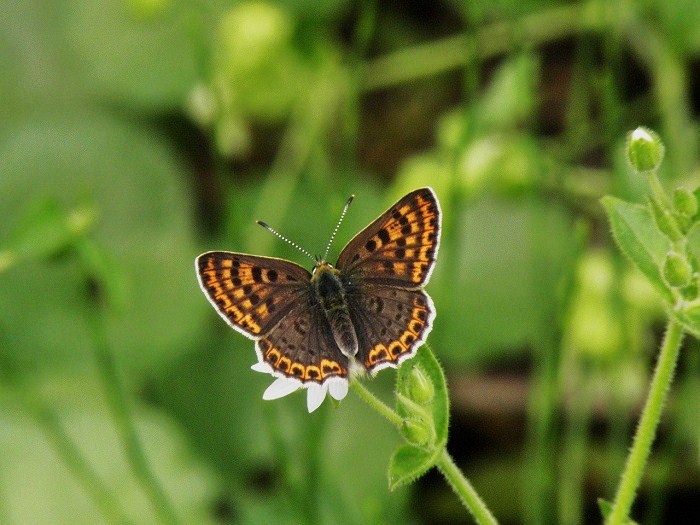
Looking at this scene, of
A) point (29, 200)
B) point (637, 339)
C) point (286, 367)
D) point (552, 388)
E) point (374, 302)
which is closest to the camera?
point (286, 367)

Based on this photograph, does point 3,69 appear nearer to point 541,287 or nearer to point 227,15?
point 227,15

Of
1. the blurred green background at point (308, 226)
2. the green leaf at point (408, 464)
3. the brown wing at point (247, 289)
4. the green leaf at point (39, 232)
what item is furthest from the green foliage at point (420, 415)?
the green leaf at point (39, 232)

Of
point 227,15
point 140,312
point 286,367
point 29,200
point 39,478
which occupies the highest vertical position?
point 227,15

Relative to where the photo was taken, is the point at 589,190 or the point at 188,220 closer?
the point at 589,190

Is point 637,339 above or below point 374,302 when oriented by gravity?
below

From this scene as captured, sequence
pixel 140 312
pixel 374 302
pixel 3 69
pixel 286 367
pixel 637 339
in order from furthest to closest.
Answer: pixel 3 69 → pixel 140 312 → pixel 637 339 → pixel 374 302 → pixel 286 367

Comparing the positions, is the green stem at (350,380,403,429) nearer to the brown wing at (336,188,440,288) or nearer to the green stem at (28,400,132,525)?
the brown wing at (336,188,440,288)

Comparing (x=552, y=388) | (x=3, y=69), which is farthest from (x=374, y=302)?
(x=3, y=69)

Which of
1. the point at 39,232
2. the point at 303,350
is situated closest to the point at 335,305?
the point at 303,350
